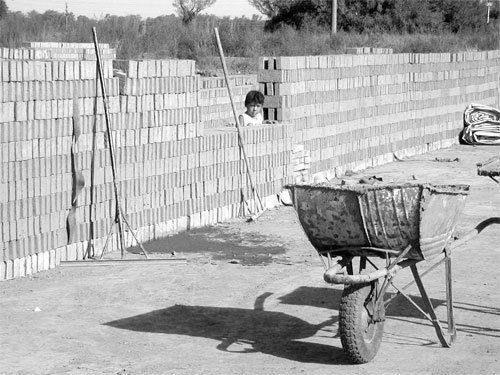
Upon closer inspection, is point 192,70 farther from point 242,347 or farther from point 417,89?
point 417,89

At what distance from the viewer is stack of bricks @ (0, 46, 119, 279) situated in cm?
879

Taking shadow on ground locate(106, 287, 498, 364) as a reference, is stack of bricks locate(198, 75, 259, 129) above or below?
above

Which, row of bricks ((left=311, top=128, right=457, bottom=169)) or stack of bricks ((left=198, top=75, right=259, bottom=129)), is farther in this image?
stack of bricks ((left=198, top=75, right=259, bottom=129))

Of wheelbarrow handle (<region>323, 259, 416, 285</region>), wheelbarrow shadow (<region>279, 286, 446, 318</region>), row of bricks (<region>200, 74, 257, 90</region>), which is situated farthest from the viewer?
row of bricks (<region>200, 74, 257, 90</region>)

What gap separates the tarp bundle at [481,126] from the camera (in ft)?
68.7

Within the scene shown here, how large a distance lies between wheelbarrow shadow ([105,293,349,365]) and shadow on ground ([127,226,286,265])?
1.81 metres

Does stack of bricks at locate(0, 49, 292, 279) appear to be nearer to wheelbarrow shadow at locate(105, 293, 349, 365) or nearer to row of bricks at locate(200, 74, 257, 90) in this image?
wheelbarrow shadow at locate(105, 293, 349, 365)

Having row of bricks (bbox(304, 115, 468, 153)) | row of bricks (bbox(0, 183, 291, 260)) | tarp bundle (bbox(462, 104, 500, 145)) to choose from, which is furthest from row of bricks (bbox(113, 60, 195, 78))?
tarp bundle (bbox(462, 104, 500, 145))

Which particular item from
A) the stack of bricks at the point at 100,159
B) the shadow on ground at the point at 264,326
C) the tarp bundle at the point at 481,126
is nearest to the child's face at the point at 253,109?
the stack of bricks at the point at 100,159

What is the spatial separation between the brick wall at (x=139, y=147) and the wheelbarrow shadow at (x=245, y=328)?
5.80 feet

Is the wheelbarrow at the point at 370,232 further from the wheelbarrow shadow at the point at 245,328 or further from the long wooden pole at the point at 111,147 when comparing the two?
the long wooden pole at the point at 111,147

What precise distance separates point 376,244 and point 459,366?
2.96ft

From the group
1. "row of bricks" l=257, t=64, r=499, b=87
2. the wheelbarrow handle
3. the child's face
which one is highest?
"row of bricks" l=257, t=64, r=499, b=87

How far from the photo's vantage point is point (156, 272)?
9.22 meters
